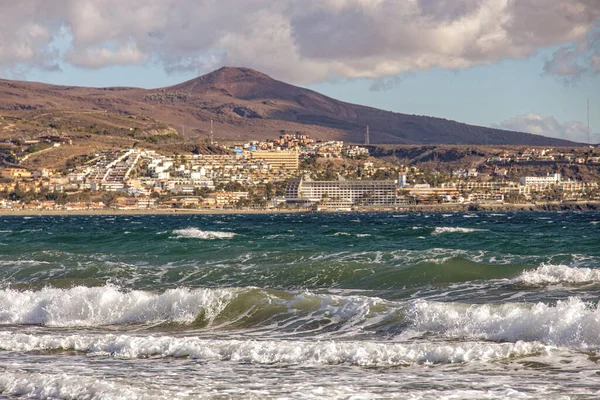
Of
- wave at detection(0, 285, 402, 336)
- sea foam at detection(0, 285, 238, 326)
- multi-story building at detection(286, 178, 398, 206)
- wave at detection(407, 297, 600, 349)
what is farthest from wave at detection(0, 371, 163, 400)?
multi-story building at detection(286, 178, 398, 206)

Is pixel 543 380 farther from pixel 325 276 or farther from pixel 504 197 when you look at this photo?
pixel 504 197

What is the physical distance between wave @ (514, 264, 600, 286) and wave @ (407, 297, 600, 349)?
5634 mm

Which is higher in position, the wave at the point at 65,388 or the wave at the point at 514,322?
the wave at the point at 514,322

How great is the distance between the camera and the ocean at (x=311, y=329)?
534 inches

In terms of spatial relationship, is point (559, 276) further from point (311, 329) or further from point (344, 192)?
point (344, 192)

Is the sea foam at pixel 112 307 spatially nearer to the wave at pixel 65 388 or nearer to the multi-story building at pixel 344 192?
the wave at pixel 65 388

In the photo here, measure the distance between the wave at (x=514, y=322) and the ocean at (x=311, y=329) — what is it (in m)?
0.04

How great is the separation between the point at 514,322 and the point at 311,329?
448cm

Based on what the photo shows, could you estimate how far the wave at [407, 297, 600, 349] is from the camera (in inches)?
635

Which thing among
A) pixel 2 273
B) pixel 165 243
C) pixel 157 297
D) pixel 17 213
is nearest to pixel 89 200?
pixel 17 213

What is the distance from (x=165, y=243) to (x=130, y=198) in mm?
136683

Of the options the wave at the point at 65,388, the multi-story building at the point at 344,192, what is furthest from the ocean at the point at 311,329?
the multi-story building at the point at 344,192

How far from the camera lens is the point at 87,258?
36375 millimetres

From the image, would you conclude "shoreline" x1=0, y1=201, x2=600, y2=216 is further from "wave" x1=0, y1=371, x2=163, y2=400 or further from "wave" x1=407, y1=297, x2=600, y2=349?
"wave" x1=0, y1=371, x2=163, y2=400
